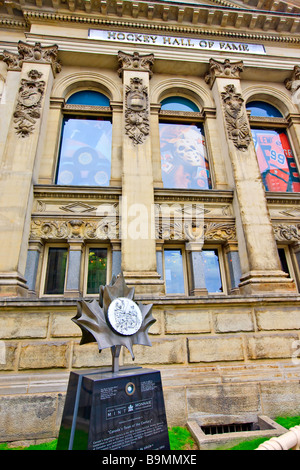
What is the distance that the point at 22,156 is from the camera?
9977 millimetres

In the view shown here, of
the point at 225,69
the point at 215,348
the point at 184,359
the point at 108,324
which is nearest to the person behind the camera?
the point at 108,324

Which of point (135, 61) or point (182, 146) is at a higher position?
point (135, 61)

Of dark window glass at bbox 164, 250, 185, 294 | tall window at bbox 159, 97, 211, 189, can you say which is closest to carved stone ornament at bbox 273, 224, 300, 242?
tall window at bbox 159, 97, 211, 189

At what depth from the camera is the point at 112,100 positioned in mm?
12469

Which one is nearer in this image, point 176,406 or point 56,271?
point 176,406

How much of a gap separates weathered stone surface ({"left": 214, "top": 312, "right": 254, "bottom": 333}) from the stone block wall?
0.03m

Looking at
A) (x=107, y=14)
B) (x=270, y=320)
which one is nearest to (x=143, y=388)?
(x=270, y=320)

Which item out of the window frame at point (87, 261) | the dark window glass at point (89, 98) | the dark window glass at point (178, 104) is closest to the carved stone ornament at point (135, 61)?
the dark window glass at point (89, 98)

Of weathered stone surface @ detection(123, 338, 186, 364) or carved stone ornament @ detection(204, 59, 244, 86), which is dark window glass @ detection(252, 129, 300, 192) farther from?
weathered stone surface @ detection(123, 338, 186, 364)

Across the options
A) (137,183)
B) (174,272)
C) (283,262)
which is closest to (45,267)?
(137,183)

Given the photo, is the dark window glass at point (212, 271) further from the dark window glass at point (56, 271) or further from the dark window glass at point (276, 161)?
the dark window glass at point (56, 271)

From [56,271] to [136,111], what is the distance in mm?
7500

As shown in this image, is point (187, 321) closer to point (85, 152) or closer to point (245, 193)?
point (245, 193)

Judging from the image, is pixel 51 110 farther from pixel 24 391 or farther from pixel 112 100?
pixel 24 391
